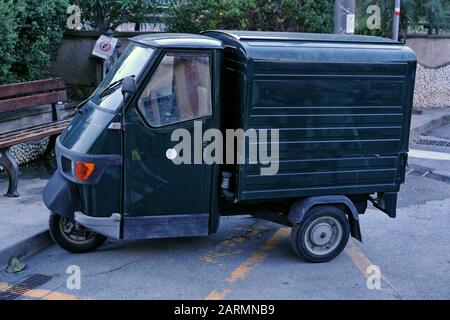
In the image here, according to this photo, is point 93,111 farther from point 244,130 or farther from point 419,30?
point 419,30

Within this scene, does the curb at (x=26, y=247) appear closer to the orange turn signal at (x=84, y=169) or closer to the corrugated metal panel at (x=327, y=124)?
the orange turn signal at (x=84, y=169)

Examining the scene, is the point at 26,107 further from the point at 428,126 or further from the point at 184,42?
the point at 428,126

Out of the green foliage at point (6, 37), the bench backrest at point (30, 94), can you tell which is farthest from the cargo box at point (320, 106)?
the green foliage at point (6, 37)

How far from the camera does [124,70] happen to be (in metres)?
5.24

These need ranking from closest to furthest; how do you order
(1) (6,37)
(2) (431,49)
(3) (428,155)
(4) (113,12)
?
1. (1) (6,37)
2. (3) (428,155)
3. (4) (113,12)
4. (2) (431,49)

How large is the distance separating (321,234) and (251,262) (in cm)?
67

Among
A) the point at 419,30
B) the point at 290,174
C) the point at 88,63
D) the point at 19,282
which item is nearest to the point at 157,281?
the point at 19,282

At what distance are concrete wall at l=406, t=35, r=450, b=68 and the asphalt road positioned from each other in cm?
783

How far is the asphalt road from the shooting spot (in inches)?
187

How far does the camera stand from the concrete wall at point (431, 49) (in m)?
13.3

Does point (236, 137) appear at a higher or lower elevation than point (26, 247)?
higher

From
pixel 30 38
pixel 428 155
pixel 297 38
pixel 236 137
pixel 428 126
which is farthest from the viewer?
pixel 428 126

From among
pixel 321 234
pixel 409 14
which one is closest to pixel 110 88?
pixel 321 234

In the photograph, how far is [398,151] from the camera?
17.5 feet
